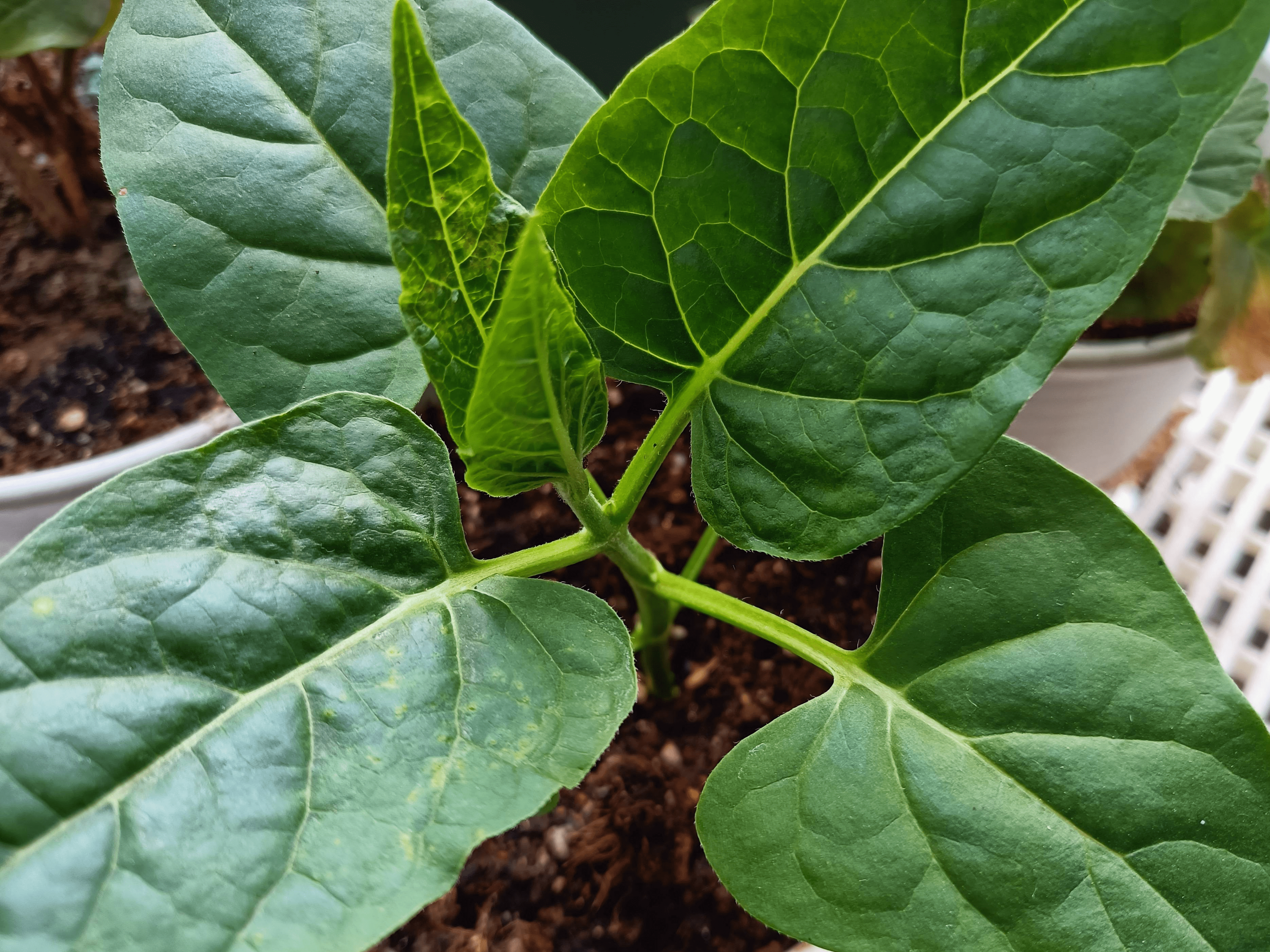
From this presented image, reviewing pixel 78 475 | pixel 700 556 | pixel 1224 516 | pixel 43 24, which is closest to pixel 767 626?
pixel 700 556

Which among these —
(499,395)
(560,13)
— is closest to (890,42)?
(499,395)

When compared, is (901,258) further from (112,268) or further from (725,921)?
(112,268)

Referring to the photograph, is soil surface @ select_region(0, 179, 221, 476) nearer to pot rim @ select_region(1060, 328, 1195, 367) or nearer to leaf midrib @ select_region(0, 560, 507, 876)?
leaf midrib @ select_region(0, 560, 507, 876)

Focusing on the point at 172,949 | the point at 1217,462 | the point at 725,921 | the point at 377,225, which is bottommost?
the point at 725,921

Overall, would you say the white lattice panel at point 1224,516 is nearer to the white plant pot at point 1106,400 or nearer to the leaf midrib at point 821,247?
the white plant pot at point 1106,400

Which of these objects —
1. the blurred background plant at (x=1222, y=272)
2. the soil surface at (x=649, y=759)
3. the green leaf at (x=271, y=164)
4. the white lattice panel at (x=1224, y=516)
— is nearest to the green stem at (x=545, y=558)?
the green leaf at (x=271, y=164)

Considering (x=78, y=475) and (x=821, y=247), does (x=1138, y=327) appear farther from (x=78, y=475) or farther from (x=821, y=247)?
(x=78, y=475)
